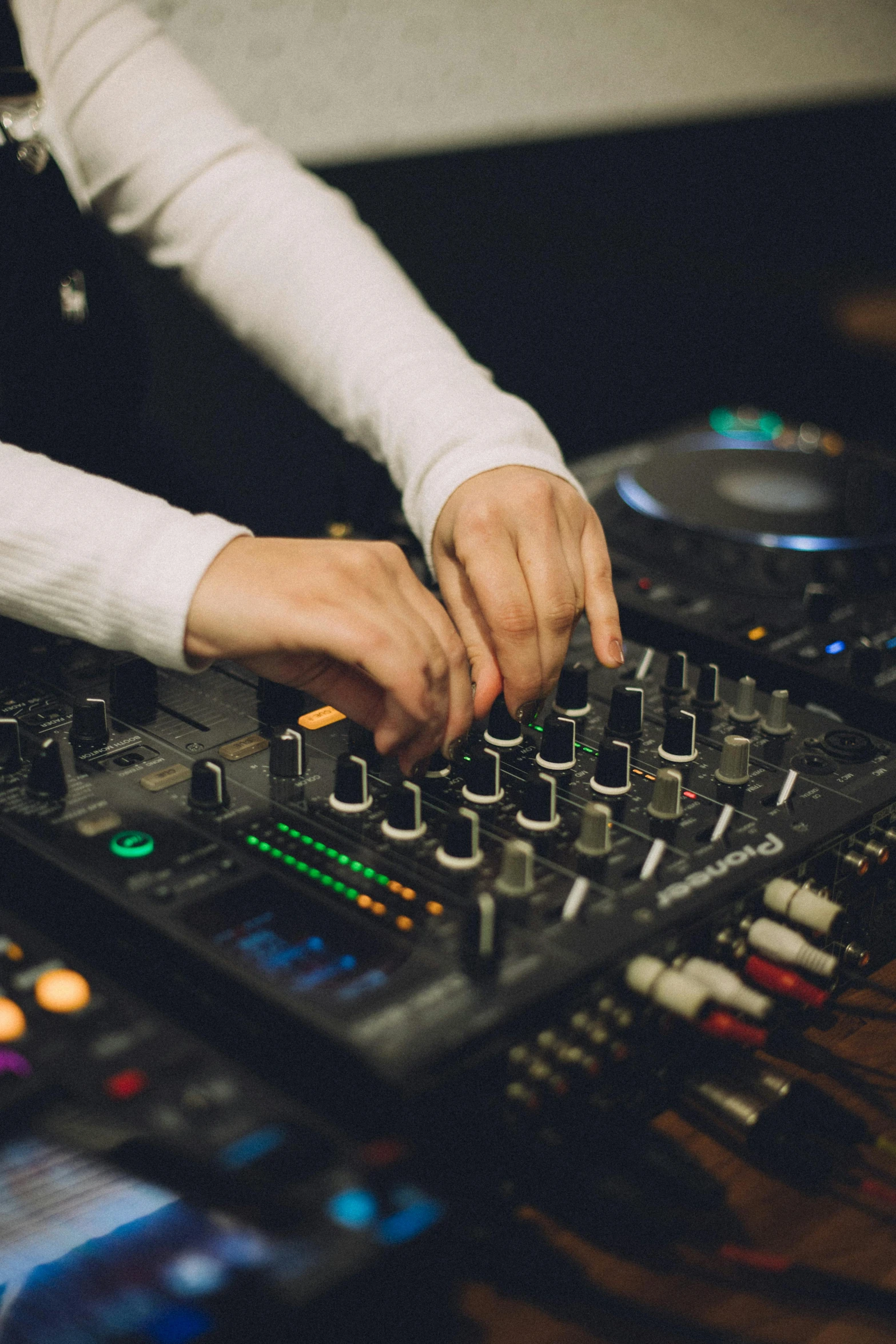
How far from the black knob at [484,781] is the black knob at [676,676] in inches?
9.1

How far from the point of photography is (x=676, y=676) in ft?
3.24

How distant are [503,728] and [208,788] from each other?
233mm

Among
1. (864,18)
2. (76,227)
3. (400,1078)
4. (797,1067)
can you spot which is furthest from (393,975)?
(864,18)

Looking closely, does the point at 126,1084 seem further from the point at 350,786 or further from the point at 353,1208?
the point at 350,786

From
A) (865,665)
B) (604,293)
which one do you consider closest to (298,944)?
(865,665)

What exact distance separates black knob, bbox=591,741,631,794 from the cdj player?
11.7 inches

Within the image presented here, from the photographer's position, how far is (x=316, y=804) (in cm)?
79

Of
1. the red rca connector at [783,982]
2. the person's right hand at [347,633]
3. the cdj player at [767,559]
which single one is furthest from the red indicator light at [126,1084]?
the cdj player at [767,559]

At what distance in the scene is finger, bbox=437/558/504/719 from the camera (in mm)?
887

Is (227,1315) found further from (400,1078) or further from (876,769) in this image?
(876,769)

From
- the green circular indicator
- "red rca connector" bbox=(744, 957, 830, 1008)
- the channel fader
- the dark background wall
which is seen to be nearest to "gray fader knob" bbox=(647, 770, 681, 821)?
the channel fader

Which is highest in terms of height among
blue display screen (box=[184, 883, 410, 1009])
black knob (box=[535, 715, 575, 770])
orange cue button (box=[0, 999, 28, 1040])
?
black knob (box=[535, 715, 575, 770])

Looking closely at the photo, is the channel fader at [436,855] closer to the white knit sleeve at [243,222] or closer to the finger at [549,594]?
the finger at [549,594]

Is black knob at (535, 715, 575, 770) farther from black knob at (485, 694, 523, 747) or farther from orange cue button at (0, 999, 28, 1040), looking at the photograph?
orange cue button at (0, 999, 28, 1040)
